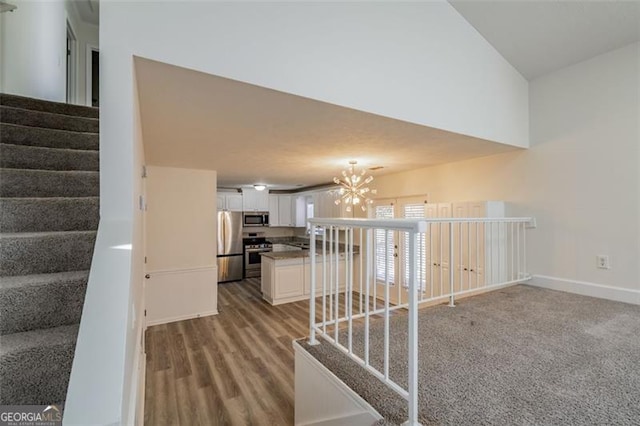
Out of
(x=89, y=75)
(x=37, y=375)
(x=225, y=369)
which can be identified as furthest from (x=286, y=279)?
(x=89, y=75)

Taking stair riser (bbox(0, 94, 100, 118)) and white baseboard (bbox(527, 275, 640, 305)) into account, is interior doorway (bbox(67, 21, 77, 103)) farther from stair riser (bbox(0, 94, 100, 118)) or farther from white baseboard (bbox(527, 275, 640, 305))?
white baseboard (bbox(527, 275, 640, 305))

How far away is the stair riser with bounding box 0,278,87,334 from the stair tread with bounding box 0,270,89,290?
0.06 feet

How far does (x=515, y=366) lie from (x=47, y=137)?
3.55m

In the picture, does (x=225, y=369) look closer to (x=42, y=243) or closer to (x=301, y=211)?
(x=42, y=243)

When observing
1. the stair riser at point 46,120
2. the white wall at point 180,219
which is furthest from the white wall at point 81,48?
the stair riser at point 46,120

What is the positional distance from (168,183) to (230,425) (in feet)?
11.3

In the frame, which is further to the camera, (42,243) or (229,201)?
(229,201)

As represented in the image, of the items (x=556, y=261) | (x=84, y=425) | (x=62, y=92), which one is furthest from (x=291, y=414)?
(x=62, y=92)

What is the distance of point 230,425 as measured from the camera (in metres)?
2.34

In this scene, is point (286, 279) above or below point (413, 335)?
below

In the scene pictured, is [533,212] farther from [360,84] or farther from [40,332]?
[40,332]

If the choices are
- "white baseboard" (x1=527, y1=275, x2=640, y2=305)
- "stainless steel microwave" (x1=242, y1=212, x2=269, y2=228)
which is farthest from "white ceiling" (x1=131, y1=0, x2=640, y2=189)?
"stainless steel microwave" (x1=242, y1=212, x2=269, y2=228)

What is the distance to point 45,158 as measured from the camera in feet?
6.42

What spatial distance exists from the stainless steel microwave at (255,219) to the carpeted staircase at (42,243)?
5.26 meters
